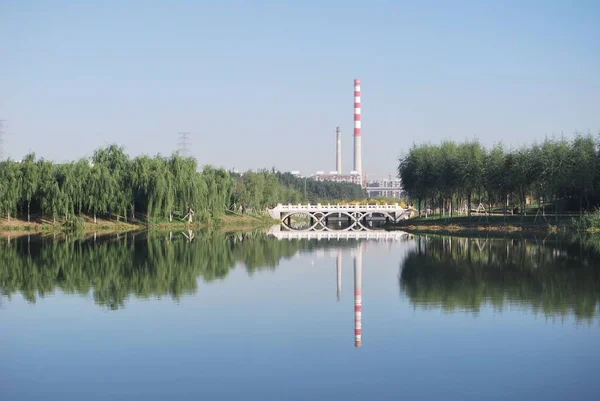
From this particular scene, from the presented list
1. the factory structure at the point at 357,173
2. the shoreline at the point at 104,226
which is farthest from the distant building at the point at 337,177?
the shoreline at the point at 104,226

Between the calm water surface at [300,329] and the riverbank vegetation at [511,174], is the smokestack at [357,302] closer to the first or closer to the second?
the calm water surface at [300,329]

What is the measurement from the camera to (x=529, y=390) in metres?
10.4

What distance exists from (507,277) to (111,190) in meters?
31.8

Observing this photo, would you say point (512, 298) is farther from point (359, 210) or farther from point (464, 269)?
point (359, 210)

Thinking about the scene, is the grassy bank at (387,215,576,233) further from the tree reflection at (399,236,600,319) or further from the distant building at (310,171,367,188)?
the distant building at (310,171,367,188)

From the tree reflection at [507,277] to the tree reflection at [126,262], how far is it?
18.5 ft

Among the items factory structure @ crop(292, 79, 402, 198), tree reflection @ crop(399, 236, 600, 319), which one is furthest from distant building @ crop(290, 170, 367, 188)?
tree reflection @ crop(399, 236, 600, 319)

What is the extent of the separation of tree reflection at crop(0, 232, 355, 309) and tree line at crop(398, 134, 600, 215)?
34.8 ft

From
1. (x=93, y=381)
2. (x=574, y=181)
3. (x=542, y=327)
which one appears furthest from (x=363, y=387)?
(x=574, y=181)

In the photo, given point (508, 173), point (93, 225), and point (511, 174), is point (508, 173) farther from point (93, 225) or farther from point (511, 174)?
point (93, 225)

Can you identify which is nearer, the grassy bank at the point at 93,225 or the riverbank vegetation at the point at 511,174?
the riverbank vegetation at the point at 511,174

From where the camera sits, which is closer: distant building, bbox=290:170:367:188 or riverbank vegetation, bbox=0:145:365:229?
riverbank vegetation, bbox=0:145:365:229

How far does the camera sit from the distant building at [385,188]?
177625 mm

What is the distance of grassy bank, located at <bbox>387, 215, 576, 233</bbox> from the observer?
42719mm
